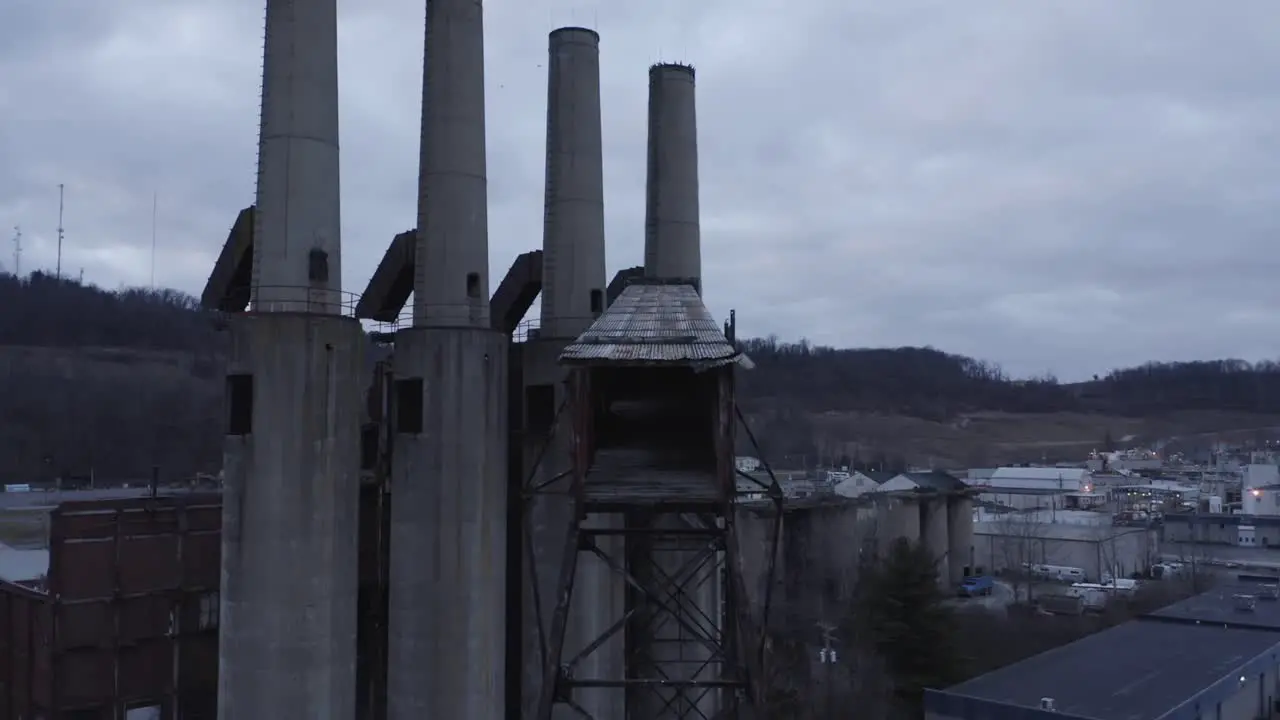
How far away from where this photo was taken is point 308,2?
1930 centimetres

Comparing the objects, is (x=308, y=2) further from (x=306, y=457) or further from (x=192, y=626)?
(x=192, y=626)

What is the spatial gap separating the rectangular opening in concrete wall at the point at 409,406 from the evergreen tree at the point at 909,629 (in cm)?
2163

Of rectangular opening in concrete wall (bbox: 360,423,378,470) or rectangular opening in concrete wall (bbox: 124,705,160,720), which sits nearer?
rectangular opening in concrete wall (bbox: 124,705,160,720)

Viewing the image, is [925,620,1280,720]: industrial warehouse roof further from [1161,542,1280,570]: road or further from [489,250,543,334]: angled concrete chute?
[1161,542,1280,570]: road

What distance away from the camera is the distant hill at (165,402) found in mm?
83938

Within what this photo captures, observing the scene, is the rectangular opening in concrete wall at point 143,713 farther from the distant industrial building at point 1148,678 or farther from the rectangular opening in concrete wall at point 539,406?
the distant industrial building at point 1148,678

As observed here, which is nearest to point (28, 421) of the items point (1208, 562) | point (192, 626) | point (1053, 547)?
point (192, 626)

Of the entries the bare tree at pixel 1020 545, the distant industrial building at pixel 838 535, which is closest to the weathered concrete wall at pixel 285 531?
the distant industrial building at pixel 838 535

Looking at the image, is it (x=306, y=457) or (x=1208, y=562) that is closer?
(x=306, y=457)

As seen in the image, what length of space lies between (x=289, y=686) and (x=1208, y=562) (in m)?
74.8

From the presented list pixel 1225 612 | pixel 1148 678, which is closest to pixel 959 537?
pixel 1225 612

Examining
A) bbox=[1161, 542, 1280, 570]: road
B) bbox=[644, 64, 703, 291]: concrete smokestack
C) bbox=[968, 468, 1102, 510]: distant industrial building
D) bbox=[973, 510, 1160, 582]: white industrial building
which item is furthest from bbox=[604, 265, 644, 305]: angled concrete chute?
bbox=[968, 468, 1102, 510]: distant industrial building

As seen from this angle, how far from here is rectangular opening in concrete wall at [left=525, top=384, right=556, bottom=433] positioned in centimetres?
2483

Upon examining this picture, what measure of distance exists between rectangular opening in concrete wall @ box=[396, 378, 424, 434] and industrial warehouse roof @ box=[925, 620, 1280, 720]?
19262 millimetres
